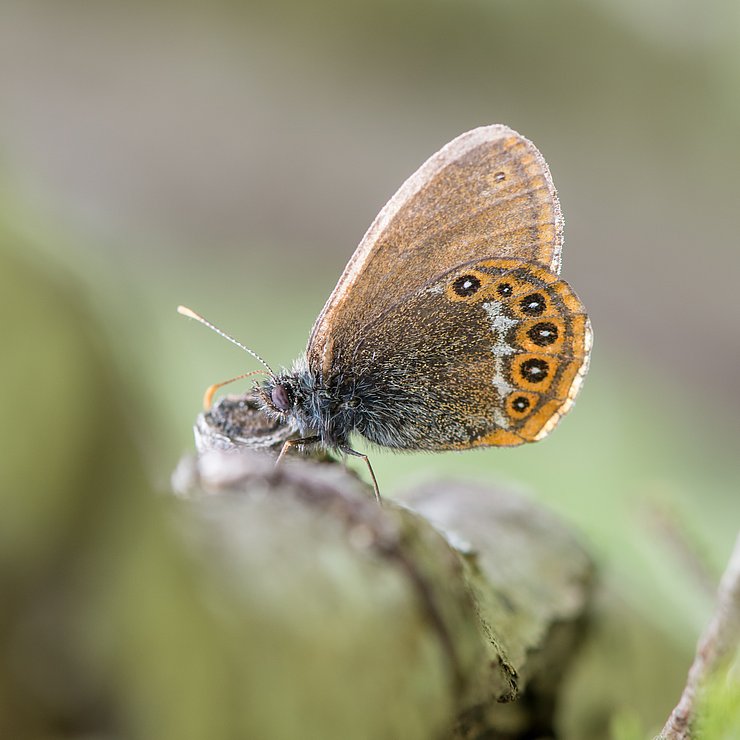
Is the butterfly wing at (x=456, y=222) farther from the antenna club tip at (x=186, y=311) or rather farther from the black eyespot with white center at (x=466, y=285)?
the antenna club tip at (x=186, y=311)

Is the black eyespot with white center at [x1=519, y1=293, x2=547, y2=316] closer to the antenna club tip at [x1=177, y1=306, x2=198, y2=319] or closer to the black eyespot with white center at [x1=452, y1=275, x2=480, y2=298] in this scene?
the black eyespot with white center at [x1=452, y1=275, x2=480, y2=298]

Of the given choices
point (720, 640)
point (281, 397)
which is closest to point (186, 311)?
point (281, 397)

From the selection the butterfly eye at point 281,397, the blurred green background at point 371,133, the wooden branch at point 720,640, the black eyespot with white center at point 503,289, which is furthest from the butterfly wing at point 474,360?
the blurred green background at point 371,133

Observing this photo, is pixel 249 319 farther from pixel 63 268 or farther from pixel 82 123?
pixel 63 268

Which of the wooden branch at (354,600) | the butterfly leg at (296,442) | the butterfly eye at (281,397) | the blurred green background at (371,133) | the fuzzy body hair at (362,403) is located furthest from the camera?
the blurred green background at (371,133)

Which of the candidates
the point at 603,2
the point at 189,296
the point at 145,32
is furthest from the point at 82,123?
the point at 603,2

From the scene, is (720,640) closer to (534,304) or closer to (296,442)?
(296,442)
